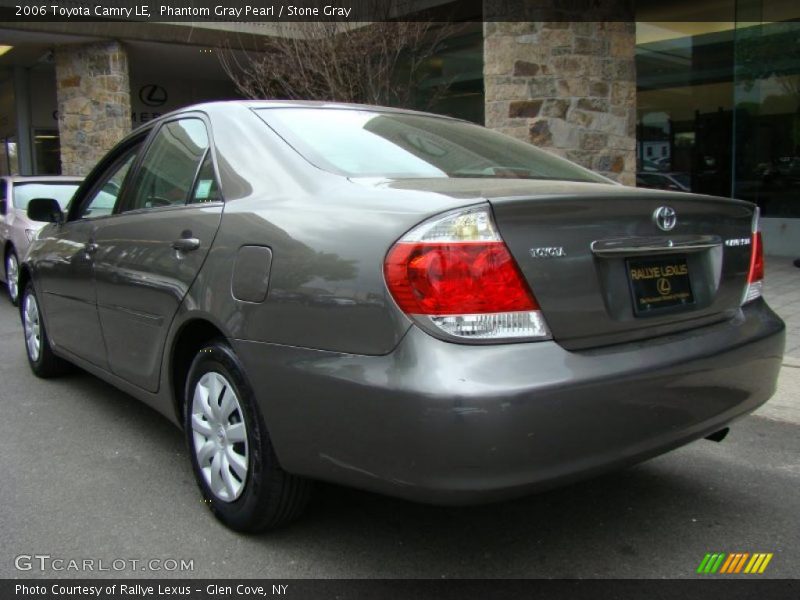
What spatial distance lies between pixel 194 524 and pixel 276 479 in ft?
1.91

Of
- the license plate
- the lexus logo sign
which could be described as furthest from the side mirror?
the lexus logo sign

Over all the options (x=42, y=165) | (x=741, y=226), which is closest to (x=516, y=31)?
(x=741, y=226)

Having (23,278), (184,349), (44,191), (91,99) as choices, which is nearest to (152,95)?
(91,99)

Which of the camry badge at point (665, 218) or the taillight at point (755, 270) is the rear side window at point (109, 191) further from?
the taillight at point (755, 270)

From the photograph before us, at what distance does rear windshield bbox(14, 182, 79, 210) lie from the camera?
29.0ft

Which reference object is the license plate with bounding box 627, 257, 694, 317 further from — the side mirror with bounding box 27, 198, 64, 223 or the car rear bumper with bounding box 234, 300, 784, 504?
the side mirror with bounding box 27, 198, 64, 223

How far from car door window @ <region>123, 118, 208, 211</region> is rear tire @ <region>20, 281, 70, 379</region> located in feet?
5.68

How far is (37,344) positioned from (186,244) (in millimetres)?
2843

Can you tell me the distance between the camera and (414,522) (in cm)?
297

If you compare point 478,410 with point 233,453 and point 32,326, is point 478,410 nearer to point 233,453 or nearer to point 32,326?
point 233,453

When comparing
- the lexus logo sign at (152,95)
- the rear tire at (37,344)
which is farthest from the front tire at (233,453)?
the lexus logo sign at (152,95)

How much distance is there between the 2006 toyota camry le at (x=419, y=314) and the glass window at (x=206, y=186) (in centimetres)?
2

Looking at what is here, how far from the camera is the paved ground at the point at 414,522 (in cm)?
263

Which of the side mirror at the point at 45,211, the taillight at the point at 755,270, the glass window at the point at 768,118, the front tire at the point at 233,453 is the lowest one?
the front tire at the point at 233,453
